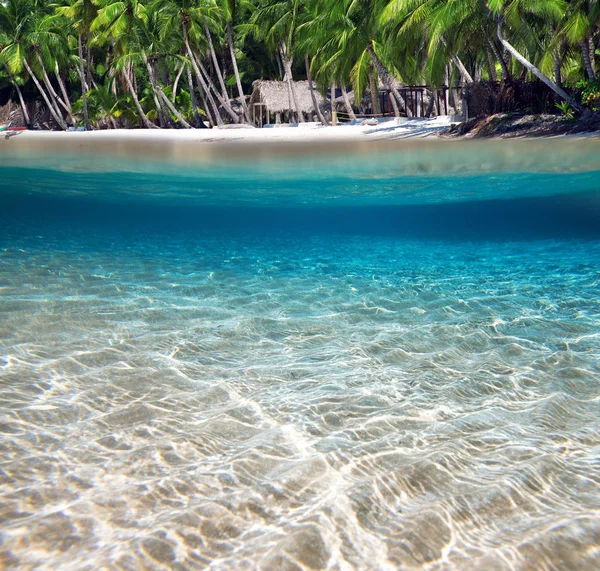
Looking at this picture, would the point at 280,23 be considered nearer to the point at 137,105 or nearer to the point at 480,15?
the point at 137,105

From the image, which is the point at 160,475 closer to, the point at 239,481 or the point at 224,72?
the point at 239,481

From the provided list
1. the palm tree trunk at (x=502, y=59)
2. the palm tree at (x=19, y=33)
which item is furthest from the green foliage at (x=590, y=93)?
the palm tree at (x=19, y=33)

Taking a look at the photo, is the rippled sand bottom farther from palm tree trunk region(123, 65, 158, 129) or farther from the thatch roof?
palm tree trunk region(123, 65, 158, 129)

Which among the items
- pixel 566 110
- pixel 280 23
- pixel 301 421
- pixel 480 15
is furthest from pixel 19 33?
pixel 301 421

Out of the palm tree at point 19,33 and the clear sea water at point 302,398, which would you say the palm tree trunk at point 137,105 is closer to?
the palm tree at point 19,33

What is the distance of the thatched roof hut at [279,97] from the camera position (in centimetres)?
3494

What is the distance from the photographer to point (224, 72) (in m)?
40.1

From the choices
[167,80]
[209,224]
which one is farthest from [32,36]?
[209,224]

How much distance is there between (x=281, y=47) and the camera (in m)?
33.9

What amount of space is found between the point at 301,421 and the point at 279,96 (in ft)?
112

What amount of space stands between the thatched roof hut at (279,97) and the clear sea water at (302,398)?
28144 mm

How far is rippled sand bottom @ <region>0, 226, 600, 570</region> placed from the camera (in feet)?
7.63

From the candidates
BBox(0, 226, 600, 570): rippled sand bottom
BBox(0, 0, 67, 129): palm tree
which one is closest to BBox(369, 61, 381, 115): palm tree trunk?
BBox(0, 0, 67, 129): palm tree

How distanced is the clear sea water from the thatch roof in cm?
2817
